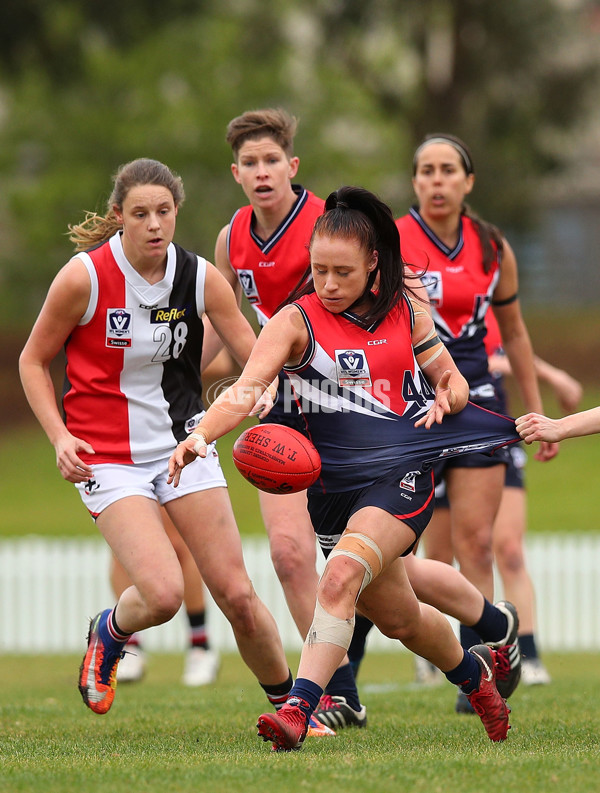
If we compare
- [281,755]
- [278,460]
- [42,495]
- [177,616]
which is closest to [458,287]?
[278,460]

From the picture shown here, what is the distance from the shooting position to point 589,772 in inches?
161

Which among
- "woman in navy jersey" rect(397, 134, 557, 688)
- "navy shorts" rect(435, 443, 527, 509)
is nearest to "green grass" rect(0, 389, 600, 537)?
"navy shorts" rect(435, 443, 527, 509)

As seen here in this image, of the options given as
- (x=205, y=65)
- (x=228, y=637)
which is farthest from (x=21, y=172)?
(x=228, y=637)

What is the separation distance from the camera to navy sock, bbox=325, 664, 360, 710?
18.5ft

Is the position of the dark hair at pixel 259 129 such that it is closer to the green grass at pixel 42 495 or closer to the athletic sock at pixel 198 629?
the athletic sock at pixel 198 629

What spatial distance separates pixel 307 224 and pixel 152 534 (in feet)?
6.10

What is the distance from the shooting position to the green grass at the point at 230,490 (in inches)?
872

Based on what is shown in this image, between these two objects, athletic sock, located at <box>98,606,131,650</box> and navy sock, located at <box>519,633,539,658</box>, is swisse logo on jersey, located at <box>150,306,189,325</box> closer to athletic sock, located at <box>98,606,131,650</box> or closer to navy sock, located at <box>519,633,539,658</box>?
athletic sock, located at <box>98,606,131,650</box>

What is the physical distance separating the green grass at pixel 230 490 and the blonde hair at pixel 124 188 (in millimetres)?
16086

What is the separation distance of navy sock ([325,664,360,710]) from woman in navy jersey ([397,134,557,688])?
0.83m

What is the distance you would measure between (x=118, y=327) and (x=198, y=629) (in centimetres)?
385

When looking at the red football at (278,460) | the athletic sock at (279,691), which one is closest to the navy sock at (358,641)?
the athletic sock at (279,691)

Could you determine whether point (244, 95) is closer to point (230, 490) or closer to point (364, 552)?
point (230, 490)

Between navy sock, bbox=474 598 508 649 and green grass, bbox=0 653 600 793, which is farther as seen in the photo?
navy sock, bbox=474 598 508 649
